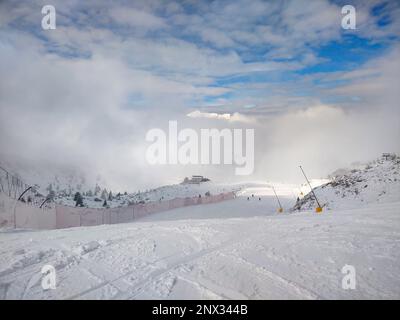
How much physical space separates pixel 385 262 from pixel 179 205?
121 ft

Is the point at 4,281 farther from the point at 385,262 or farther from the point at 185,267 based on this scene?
the point at 385,262

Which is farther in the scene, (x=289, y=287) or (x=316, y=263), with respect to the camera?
(x=316, y=263)

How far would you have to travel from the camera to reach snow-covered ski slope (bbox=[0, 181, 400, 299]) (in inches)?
224

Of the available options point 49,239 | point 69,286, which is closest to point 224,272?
point 69,286

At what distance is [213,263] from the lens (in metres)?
7.30

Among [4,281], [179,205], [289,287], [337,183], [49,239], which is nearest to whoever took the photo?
[289,287]

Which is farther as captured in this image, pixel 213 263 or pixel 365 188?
pixel 365 188

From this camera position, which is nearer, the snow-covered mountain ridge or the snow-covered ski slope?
the snow-covered ski slope

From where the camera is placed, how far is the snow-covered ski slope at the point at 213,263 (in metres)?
5.69

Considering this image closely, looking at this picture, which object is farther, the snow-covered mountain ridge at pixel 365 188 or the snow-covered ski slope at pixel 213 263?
the snow-covered mountain ridge at pixel 365 188
